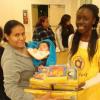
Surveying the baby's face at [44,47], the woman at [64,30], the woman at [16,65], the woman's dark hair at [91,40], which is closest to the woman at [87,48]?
the woman's dark hair at [91,40]

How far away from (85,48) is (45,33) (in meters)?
2.73

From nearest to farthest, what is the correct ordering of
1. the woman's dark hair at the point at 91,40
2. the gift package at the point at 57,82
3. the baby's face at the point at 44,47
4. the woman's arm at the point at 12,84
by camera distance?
the gift package at the point at 57,82
the woman's arm at the point at 12,84
the baby's face at the point at 44,47
the woman's dark hair at the point at 91,40

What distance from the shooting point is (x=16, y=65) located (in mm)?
1369

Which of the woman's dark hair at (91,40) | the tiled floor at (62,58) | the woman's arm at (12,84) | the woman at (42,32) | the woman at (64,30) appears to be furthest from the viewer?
the woman at (64,30)

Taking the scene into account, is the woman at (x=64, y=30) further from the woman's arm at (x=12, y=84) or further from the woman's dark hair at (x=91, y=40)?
the woman's arm at (x=12, y=84)

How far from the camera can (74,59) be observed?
1.72 meters

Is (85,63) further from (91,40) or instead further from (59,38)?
(59,38)

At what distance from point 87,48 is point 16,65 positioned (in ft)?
1.86

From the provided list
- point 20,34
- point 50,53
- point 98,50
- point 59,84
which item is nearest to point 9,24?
point 20,34

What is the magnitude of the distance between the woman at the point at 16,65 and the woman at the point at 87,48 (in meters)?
0.30

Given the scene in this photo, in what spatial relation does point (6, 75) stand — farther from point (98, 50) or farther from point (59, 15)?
point (59, 15)

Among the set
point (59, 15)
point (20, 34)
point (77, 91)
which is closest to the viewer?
point (77, 91)

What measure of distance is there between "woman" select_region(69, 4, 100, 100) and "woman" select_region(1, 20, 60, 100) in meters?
0.30

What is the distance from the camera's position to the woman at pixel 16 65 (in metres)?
1.32
